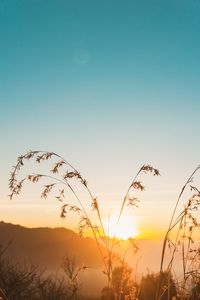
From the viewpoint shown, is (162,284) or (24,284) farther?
(24,284)

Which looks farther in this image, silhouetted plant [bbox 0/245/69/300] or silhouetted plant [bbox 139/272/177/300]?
silhouetted plant [bbox 0/245/69/300]

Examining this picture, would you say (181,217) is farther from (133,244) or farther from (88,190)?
(88,190)

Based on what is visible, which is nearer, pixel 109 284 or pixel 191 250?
pixel 109 284

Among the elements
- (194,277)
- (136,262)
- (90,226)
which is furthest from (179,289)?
(90,226)

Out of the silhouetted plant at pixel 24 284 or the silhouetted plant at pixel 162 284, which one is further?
the silhouetted plant at pixel 24 284

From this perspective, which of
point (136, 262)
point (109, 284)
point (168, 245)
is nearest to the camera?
point (109, 284)

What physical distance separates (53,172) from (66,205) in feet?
0.85

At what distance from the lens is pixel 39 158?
299cm

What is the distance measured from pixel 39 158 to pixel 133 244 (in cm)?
95

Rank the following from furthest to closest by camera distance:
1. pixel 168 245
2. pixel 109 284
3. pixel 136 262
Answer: pixel 136 262 < pixel 168 245 < pixel 109 284

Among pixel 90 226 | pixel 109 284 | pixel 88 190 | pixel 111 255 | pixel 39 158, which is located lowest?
pixel 109 284

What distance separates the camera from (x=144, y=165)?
3.12 metres

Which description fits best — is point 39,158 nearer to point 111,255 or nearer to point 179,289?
point 111,255

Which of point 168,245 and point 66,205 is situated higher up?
point 66,205
